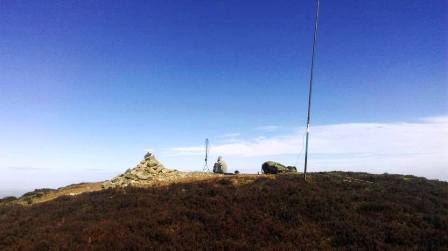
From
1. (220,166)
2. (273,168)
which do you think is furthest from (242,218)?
(220,166)

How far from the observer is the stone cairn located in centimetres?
2991

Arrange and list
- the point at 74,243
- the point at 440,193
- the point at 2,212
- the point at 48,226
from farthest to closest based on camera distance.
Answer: the point at 2,212 < the point at 440,193 < the point at 48,226 < the point at 74,243

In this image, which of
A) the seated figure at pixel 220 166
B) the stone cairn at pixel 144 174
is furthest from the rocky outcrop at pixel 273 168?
the stone cairn at pixel 144 174

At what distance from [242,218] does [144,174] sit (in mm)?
16320

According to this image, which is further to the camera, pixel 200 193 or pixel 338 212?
pixel 200 193

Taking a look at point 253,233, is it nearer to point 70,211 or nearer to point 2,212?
point 70,211

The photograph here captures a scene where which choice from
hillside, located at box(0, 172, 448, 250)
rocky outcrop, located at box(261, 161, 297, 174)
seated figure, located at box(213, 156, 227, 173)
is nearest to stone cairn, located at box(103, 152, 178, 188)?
hillside, located at box(0, 172, 448, 250)

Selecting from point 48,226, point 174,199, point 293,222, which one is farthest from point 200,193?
point 48,226

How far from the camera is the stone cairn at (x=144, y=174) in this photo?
2991cm

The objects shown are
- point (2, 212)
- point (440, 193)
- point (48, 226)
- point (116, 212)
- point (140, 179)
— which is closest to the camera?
point (48, 226)

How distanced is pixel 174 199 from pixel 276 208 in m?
6.50

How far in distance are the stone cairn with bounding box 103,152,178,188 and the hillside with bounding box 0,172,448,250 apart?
4427 mm

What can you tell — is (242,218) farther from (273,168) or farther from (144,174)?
(273,168)

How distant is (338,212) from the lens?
17984mm
